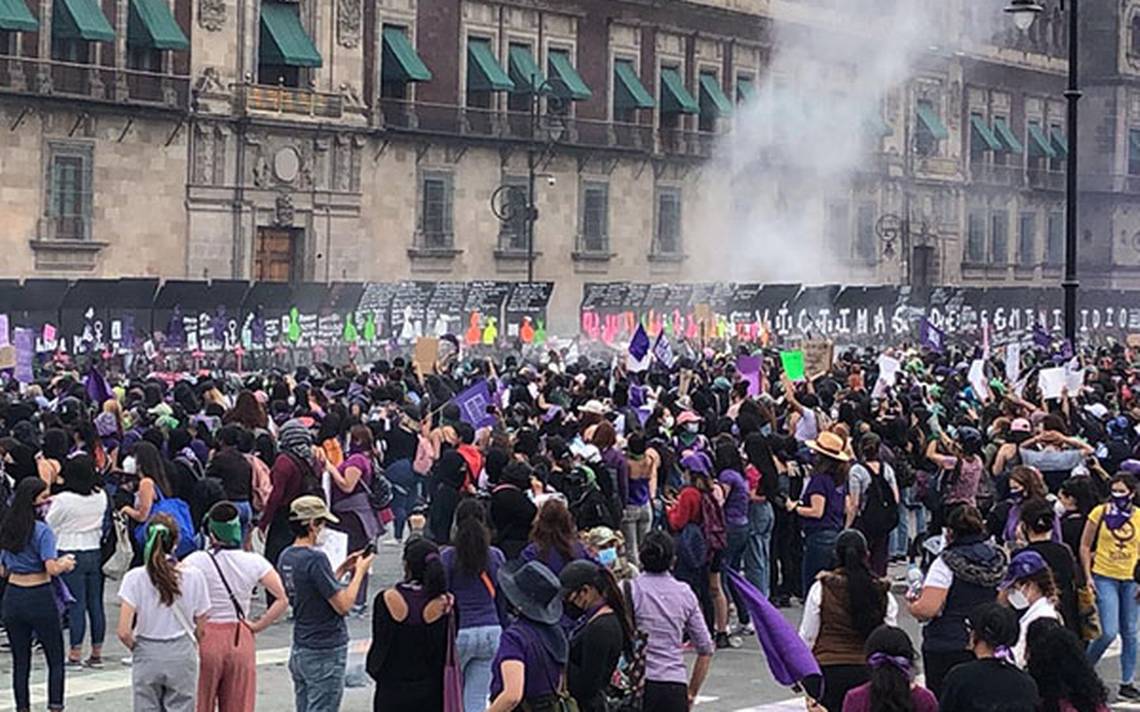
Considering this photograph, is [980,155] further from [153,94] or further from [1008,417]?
[1008,417]

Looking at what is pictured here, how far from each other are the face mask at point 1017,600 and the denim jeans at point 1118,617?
10.5 feet

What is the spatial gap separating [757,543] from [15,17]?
25084mm

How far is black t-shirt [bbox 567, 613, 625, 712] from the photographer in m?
9.32

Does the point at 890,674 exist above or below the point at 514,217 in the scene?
below

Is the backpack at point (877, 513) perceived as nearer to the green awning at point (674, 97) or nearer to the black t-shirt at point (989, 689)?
the black t-shirt at point (989, 689)

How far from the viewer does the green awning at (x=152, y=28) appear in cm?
4041

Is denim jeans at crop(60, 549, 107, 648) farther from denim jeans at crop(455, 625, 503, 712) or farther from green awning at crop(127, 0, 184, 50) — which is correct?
green awning at crop(127, 0, 184, 50)

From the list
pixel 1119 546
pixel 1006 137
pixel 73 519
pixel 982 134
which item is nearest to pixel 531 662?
pixel 73 519

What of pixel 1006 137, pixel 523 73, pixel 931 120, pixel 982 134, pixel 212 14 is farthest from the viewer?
pixel 1006 137

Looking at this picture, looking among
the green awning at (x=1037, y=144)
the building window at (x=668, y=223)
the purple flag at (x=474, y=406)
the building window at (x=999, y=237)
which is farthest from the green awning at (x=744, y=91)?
the purple flag at (x=474, y=406)

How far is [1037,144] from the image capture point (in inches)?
2736

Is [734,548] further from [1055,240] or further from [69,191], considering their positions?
[1055,240]

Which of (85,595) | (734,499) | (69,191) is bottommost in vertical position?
(85,595)

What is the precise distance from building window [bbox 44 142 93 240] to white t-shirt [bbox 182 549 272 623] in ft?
98.4
